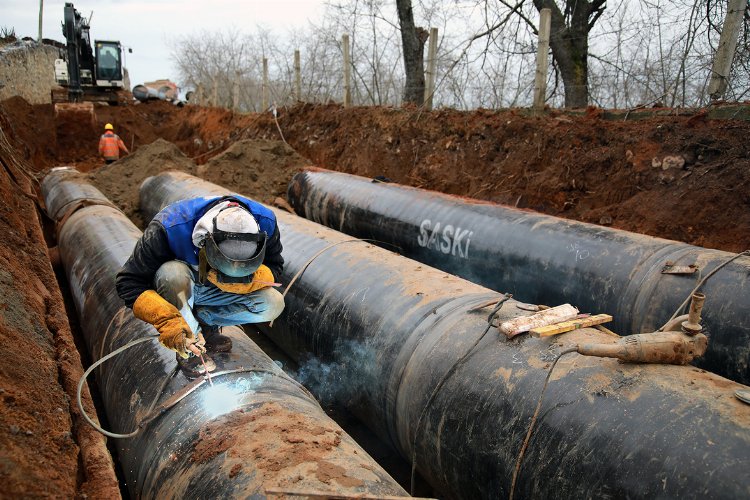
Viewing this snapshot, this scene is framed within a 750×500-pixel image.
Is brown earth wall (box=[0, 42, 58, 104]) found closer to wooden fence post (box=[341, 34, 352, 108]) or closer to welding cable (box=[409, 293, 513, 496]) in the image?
wooden fence post (box=[341, 34, 352, 108])

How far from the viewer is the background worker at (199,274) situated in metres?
2.84

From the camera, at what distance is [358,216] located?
6.90 m

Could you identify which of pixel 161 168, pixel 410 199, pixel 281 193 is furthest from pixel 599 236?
pixel 161 168

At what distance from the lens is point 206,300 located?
10.8 ft

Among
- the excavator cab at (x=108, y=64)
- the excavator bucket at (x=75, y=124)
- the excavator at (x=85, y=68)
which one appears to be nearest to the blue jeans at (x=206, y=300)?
the excavator bucket at (x=75, y=124)

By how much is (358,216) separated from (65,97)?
14805 mm

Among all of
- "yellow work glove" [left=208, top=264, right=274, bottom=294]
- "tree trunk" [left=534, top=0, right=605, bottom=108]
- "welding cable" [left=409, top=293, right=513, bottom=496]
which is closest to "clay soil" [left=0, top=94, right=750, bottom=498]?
"yellow work glove" [left=208, top=264, right=274, bottom=294]

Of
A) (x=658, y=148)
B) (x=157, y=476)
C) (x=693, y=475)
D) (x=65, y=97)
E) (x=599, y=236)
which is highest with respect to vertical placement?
(x=65, y=97)

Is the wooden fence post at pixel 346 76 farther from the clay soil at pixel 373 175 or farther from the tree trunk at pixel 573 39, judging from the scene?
the tree trunk at pixel 573 39

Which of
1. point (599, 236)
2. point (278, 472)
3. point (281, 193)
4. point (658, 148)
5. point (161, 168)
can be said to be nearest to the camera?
point (278, 472)

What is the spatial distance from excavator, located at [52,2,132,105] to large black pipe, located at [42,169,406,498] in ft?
52.8

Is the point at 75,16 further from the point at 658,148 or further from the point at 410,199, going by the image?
the point at 658,148

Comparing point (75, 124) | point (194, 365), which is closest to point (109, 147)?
point (75, 124)

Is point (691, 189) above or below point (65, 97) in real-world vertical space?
below
